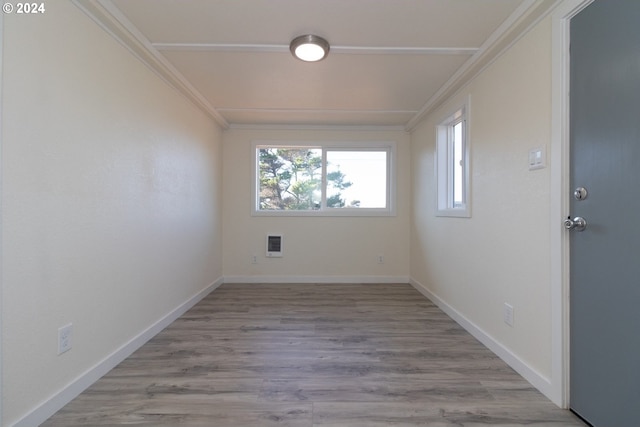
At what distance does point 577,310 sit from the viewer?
1.44 metres

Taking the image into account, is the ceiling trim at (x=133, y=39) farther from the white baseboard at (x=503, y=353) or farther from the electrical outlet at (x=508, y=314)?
the white baseboard at (x=503, y=353)

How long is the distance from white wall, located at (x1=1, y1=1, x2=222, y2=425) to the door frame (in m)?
2.54

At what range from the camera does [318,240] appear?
4.15m

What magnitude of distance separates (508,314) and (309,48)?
7.44ft

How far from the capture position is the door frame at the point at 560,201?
149 cm

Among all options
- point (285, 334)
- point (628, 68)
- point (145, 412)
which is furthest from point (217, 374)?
point (628, 68)

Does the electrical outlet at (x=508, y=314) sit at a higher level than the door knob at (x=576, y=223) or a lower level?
lower

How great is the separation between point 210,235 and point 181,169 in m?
1.07

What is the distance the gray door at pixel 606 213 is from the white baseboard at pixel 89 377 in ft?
8.40

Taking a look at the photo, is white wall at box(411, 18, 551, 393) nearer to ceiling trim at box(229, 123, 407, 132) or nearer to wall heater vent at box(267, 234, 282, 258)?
ceiling trim at box(229, 123, 407, 132)

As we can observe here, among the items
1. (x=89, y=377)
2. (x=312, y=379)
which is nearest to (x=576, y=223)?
(x=312, y=379)

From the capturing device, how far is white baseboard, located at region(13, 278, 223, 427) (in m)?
1.35

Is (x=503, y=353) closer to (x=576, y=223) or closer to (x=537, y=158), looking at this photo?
(x=576, y=223)

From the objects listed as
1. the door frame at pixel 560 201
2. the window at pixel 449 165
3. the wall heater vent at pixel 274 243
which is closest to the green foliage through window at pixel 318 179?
the wall heater vent at pixel 274 243
